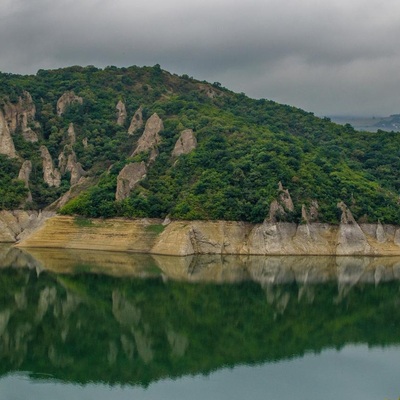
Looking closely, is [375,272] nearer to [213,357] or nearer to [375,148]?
[213,357]

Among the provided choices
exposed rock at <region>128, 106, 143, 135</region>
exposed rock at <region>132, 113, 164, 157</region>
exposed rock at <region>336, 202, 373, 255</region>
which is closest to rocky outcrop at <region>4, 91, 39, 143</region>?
exposed rock at <region>128, 106, 143, 135</region>

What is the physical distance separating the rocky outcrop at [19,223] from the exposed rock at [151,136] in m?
20.6

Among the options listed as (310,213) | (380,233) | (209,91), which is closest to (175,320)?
(310,213)

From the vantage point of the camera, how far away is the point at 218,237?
91562 mm

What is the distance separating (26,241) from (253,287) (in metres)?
42.8

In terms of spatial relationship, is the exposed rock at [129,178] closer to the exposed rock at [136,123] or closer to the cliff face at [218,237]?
the cliff face at [218,237]

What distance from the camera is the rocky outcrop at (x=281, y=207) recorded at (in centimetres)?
9242

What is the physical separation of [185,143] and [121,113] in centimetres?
3225

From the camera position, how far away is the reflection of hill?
3894 centimetres

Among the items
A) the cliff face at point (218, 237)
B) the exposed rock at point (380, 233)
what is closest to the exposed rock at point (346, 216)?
the cliff face at point (218, 237)

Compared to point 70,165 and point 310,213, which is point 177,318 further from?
point 70,165

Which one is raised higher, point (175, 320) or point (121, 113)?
point (121, 113)

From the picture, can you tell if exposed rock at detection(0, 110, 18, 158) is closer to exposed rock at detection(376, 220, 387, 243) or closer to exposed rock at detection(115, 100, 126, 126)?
exposed rock at detection(115, 100, 126, 126)

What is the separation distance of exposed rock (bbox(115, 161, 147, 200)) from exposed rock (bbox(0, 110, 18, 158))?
93.2 ft
